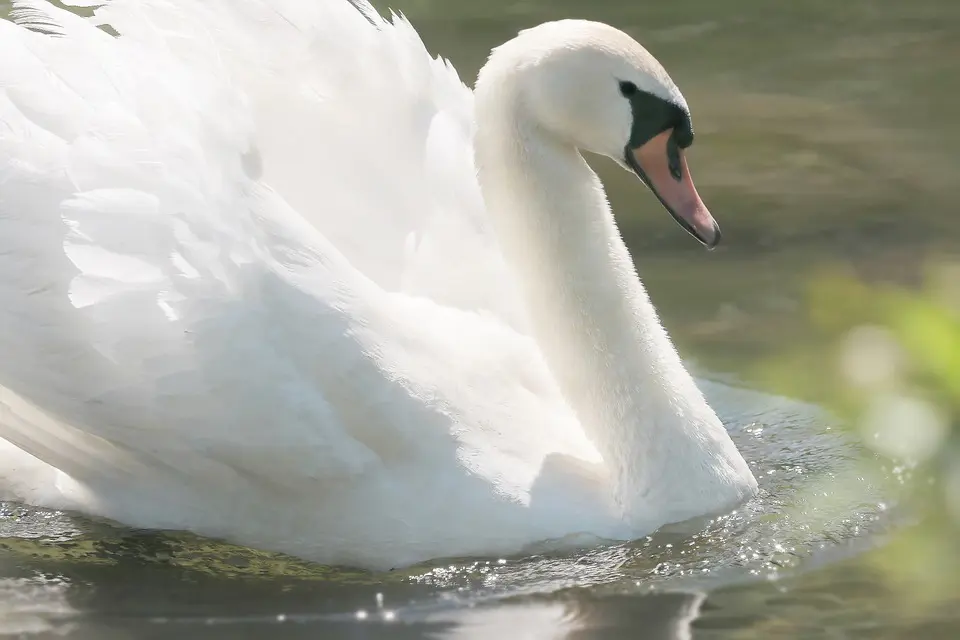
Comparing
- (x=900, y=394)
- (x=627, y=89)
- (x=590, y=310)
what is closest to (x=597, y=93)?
(x=627, y=89)

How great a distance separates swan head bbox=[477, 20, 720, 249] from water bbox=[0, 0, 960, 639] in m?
1.01

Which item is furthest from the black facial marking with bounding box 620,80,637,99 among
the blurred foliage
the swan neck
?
the blurred foliage

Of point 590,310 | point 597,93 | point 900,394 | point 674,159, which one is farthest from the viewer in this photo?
point 900,394

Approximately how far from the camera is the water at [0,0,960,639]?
441cm

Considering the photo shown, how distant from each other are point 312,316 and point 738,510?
4.26ft

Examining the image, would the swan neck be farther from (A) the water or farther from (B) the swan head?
(A) the water

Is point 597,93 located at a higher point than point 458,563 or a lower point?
higher

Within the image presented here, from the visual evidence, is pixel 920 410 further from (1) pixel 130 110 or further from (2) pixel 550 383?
(1) pixel 130 110

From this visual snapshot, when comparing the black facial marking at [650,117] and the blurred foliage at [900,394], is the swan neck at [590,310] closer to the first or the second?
the black facial marking at [650,117]

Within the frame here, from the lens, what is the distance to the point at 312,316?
4.52 meters

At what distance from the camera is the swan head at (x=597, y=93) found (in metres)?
4.69

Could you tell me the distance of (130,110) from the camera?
4.77 m


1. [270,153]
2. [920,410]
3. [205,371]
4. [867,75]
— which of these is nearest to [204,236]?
[205,371]

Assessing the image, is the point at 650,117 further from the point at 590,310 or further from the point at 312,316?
the point at 312,316
